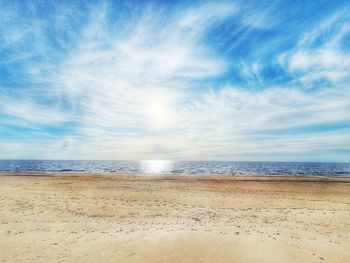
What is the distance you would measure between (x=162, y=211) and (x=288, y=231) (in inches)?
303

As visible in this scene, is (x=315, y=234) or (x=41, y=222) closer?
(x=315, y=234)

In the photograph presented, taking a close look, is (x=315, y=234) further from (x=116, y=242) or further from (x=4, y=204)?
(x=4, y=204)

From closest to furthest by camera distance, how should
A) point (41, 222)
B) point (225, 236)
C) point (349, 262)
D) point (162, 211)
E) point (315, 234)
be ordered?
point (349, 262)
point (225, 236)
point (315, 234)
point (41, 222)
point (162, 211)

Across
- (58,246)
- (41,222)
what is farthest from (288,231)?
(41,222)

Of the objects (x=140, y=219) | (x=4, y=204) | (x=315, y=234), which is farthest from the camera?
(x=4, y=204)

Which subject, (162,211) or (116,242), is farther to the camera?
(162,211)

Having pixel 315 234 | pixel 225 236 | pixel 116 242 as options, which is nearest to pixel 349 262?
pixel 315 234

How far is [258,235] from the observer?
10.8m

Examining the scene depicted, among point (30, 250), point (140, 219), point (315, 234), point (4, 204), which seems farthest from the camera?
point (4, 204)

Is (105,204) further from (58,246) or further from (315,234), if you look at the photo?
(315,234)

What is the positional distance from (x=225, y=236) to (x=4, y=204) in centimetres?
1547

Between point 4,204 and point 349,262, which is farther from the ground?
point 4,204

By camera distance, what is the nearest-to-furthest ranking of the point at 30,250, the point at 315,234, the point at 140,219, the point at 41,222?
the point at 30,250
the point at 315,234
the point at 41,222
the point at 140,219

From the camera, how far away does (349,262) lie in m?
8.34
